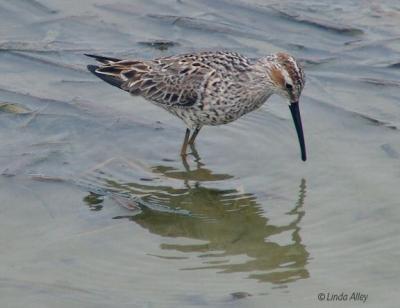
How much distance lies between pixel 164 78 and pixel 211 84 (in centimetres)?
66

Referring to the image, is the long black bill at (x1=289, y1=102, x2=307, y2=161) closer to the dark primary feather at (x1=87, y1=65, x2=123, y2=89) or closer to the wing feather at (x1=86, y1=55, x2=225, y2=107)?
the wing feather at (x1=86, y1=55, x2=225, y2=107)

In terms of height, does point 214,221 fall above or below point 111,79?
below

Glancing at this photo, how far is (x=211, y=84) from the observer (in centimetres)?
1052

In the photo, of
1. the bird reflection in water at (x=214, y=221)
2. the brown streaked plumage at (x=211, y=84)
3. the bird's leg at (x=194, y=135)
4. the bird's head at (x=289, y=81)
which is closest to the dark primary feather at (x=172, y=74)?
the brown streaked plumage at (x=211, y=84)

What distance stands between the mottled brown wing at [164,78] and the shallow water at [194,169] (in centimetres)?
37

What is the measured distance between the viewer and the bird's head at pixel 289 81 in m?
10.0

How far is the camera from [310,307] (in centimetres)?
761

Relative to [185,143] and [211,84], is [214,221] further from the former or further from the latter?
[211,84]

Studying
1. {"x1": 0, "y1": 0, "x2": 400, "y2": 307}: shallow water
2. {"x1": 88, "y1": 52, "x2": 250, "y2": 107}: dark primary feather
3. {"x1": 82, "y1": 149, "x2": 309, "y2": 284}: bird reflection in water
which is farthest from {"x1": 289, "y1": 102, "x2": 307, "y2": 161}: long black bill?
{"x1": 88, "y1": 52, "x2": 250, "y2": 107}: dark primary feather

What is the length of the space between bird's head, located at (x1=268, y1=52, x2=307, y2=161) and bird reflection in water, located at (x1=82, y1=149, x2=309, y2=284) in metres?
0.61

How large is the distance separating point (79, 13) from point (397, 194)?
5.76m

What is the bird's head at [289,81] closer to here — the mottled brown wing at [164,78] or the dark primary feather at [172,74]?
the dark primary feather at [172,74]

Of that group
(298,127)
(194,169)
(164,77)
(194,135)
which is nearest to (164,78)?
(164,77)

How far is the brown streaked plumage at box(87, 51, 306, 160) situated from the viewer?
10172 millimetres
